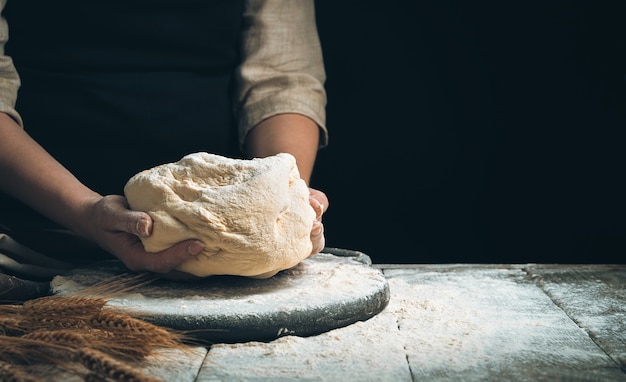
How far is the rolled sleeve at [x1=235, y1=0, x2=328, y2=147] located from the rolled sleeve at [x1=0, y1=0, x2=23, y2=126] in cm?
64

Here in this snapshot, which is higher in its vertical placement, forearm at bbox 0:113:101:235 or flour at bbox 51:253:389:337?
forearm at bbox 0:113:101:235

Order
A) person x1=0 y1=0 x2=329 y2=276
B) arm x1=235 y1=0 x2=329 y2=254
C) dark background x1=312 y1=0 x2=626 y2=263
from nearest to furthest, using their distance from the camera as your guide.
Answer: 1. person x1=0 y1=0 x2=329 y2=276
2. arm x1=235 y1=0 x2=329 y2=254
3. dark background x1=312 y1=0 x2=626 y2=263

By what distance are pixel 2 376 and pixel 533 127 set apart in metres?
2.18

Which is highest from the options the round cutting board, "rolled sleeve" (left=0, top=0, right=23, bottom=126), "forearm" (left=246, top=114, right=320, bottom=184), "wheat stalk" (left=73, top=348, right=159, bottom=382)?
"rolled sleeve" (left=0, top=0, right=23, bottom=126)

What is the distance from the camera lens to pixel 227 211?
1547 mm

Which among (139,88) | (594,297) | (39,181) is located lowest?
(594,297)

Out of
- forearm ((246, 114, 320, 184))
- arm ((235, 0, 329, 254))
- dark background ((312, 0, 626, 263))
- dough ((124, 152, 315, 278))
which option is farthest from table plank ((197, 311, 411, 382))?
dark background ((312, 0, 626, 263))

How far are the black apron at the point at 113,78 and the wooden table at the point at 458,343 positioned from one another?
0.81 m

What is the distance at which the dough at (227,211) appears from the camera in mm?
1552

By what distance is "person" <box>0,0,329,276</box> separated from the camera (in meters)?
2.08

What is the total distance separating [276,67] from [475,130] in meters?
0.89

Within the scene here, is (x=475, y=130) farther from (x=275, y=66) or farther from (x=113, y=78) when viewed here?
(x=113, y=78)

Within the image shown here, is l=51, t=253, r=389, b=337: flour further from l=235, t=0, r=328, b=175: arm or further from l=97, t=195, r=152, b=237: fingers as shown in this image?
l=235, t=0, r=328, b=175: arm

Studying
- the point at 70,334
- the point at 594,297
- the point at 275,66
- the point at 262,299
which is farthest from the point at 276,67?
the point at 70,334
